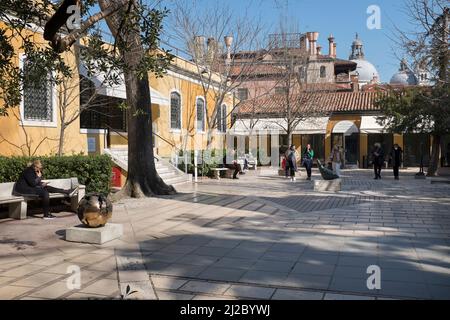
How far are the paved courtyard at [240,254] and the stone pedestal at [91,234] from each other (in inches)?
5.5

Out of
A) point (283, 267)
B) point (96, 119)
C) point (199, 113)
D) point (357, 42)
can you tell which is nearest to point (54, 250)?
point (283, 267)

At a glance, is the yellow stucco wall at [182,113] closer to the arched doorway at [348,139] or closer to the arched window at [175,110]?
the arched window at [175,110]

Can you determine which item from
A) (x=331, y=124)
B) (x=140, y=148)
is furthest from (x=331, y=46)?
(x=140, y=148)

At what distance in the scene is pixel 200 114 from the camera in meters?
26.7

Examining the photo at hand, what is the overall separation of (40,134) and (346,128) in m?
24.6

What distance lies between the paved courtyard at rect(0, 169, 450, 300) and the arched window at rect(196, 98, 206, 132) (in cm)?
1515

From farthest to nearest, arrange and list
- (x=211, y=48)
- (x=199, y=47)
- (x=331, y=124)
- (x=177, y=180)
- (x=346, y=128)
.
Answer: (x=331, y=124)
(x=346, y=128)
(x=211, y=48)
(x=199, y=47)
(x=177, y=180)

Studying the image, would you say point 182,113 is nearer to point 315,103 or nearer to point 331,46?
point 315,103

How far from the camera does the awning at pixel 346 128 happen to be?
1315 inches

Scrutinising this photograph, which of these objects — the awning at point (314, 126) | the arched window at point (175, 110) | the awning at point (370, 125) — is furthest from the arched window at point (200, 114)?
the awning at point (370, 125)

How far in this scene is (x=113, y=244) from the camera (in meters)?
7.26

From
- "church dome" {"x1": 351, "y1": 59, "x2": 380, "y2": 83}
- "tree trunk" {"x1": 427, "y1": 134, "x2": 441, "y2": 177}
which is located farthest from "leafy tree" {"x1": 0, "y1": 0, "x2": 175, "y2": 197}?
"church dome" {"x1": 351, "y1": 59, "x2": 380, "y2": 83}

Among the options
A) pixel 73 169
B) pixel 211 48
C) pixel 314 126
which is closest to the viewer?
pixel 73 169
